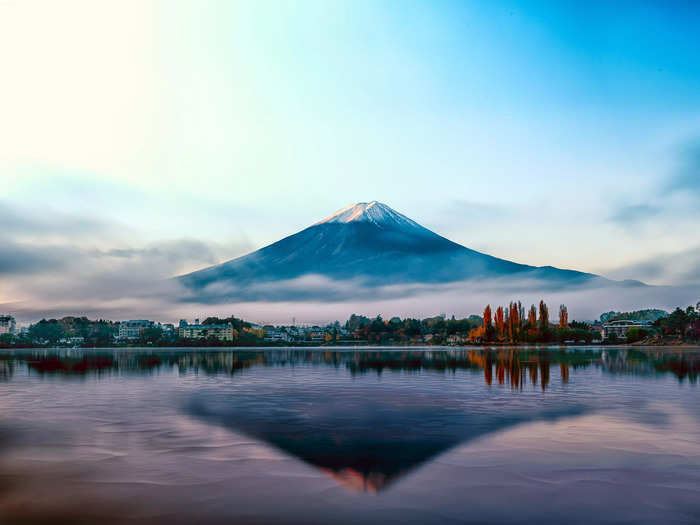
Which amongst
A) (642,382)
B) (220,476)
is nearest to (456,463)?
(220,476)

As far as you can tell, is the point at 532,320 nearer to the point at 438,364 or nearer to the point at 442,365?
the point at 438,364

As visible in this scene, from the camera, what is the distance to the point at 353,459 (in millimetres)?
14727

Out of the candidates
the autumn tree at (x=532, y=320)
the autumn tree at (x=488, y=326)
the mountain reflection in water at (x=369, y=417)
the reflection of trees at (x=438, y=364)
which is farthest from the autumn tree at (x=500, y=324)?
the mountain reflection in water at (x=369, y=417)

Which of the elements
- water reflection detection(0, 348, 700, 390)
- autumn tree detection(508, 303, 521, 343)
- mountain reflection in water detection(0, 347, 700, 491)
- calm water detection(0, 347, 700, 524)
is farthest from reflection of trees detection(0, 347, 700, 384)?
autumn tree detection(508, 303, 521, 343)

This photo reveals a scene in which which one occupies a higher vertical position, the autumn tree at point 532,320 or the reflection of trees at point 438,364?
the autumn tree at point 532,320

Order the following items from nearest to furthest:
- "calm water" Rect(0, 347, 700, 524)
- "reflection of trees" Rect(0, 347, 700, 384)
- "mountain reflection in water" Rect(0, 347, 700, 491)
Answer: "calm water" Rect(0, 347, 700, 524) < "mountain reflection in water" Rect(0, 347, 700, 491) < "reflection of trees" Rect(0, 347, 700, 384)

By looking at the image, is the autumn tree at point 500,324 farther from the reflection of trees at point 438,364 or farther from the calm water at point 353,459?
the calm water at point 353,459

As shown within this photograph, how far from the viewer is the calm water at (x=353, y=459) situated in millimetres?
10758

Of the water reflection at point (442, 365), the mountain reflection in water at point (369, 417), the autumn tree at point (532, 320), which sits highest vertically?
the autumn tree at point (532, 320)

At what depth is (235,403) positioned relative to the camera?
86.9 ft

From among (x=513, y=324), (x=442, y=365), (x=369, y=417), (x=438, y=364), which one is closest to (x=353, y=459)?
(x=369, y=417)

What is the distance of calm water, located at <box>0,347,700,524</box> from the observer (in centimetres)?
1076

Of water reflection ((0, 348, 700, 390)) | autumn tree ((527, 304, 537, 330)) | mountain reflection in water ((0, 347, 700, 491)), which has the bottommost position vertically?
water reflection ((0, 348, 700, 390))

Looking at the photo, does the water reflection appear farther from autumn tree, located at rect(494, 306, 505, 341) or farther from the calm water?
autumn tree, located at rect(494, 306, 505, 341)
